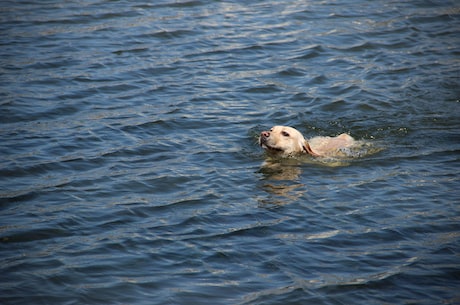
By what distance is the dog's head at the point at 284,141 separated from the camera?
10.4m

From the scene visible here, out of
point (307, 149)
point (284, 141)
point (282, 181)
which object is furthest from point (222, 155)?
point (307, 149)

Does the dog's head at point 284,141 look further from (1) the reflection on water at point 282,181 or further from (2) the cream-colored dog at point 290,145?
(1) the reflection on water at point 282,181

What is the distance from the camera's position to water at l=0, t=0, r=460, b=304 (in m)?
7.12

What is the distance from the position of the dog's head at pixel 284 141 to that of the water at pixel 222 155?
22cm

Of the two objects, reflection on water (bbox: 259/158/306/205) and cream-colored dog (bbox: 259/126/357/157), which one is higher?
cream-colored dog (bbox: 259/126/357/157)

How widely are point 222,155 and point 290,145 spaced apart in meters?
1.04

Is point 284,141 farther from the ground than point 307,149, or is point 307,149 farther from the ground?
point 284,141

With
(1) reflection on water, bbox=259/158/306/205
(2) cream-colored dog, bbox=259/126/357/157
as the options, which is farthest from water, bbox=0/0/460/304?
(2) cream-colored dog, bbox=259/126/357/157

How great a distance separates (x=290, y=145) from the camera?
1044 centimetres

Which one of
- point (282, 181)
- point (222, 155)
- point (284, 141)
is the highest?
point (284, 141)

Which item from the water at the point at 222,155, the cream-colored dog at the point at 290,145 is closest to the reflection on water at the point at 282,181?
the water at the point at 222,155

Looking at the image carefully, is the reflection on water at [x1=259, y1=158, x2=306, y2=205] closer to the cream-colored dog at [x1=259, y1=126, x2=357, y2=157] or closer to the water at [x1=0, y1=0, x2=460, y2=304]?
the water at [x1=0, y1=0, x2=460, y2=304]

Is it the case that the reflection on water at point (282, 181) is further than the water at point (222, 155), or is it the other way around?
the reflection on water at point (282, 181)

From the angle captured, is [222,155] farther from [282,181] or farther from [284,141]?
[282,181]
